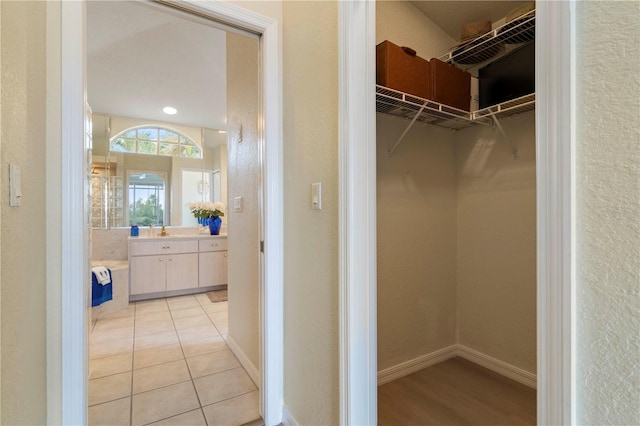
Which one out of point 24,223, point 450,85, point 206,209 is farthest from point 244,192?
point 206,209

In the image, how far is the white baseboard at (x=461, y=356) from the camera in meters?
2.04

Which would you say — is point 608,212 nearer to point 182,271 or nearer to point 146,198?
point 182,271

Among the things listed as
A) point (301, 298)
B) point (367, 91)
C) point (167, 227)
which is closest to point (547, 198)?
point (367, 91)

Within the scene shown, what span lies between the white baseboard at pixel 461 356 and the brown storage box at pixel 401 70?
5.83 feet

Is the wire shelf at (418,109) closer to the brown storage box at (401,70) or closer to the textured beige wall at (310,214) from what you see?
the brown storage box at (401,70)

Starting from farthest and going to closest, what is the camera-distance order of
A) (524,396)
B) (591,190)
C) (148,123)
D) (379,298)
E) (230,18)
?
(148,123) → (379,298) → (524,396) → (230,18) → (591,190)

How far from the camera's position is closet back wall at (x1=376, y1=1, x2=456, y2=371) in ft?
6.85

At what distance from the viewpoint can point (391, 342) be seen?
2.11 m

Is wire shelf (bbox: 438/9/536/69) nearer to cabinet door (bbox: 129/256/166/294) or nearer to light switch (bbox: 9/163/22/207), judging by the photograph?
light switch (bbox: 9/163/22/207)

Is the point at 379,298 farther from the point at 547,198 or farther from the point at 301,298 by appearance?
the point at 547,198

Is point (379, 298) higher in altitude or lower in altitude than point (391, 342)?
higher

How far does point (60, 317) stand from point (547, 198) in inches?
60.3

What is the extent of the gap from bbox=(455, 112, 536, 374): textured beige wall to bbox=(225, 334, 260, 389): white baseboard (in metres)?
1.54

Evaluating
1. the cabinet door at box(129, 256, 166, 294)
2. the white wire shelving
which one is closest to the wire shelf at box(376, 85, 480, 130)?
the white wire shelving
